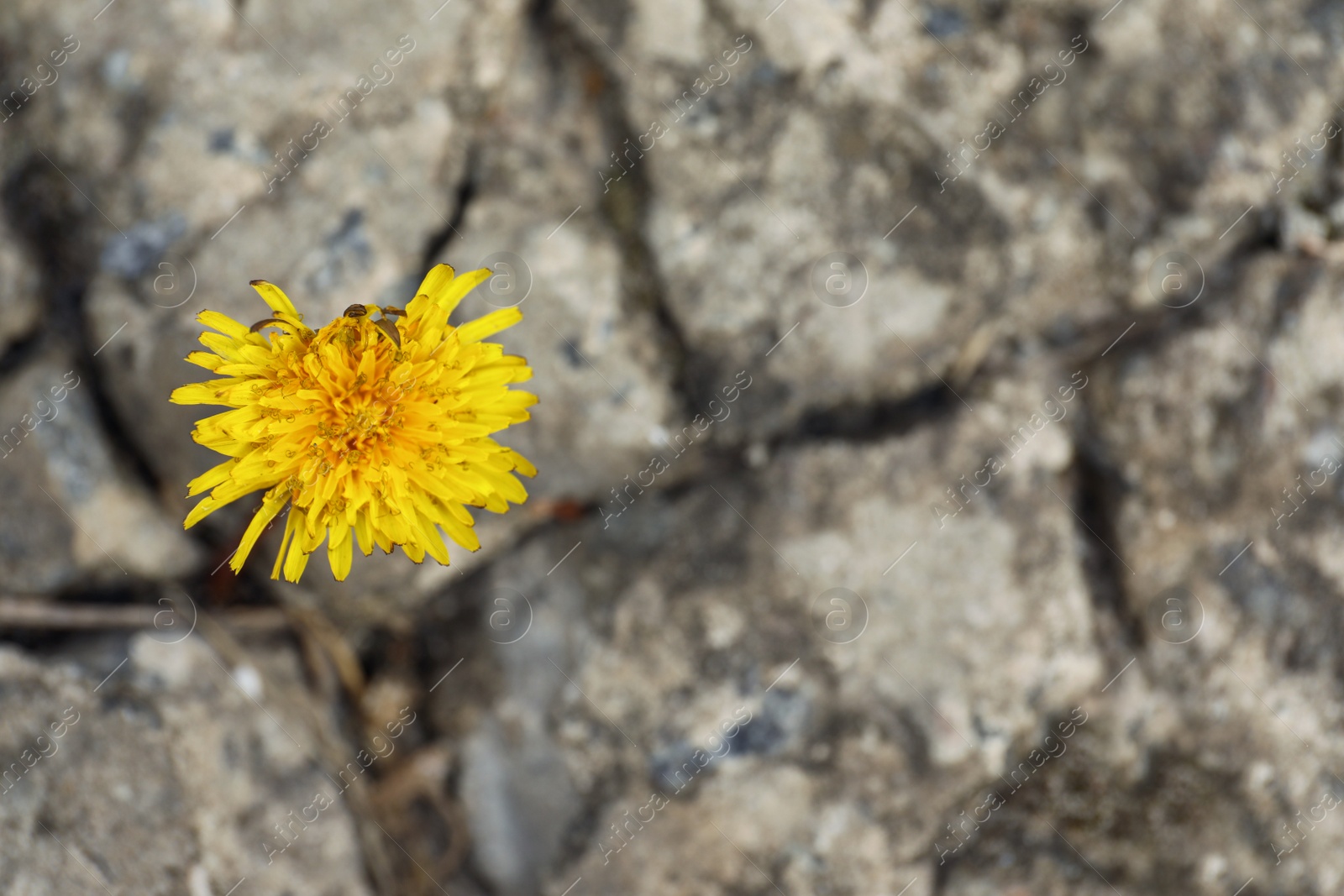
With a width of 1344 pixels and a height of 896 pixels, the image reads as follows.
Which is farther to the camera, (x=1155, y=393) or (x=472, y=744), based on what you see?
(x=472, y=744)

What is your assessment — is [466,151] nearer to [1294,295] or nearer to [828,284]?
[828,284]

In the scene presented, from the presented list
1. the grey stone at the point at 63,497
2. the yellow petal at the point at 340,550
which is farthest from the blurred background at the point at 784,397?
the yellow petal at the point at 340,550

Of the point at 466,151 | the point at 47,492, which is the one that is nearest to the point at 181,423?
the point at 47,492

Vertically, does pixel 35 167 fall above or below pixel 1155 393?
above

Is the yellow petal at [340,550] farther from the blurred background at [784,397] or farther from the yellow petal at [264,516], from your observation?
the blurred background at [784,397]

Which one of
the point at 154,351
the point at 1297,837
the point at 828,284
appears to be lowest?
the point at 1297,837
